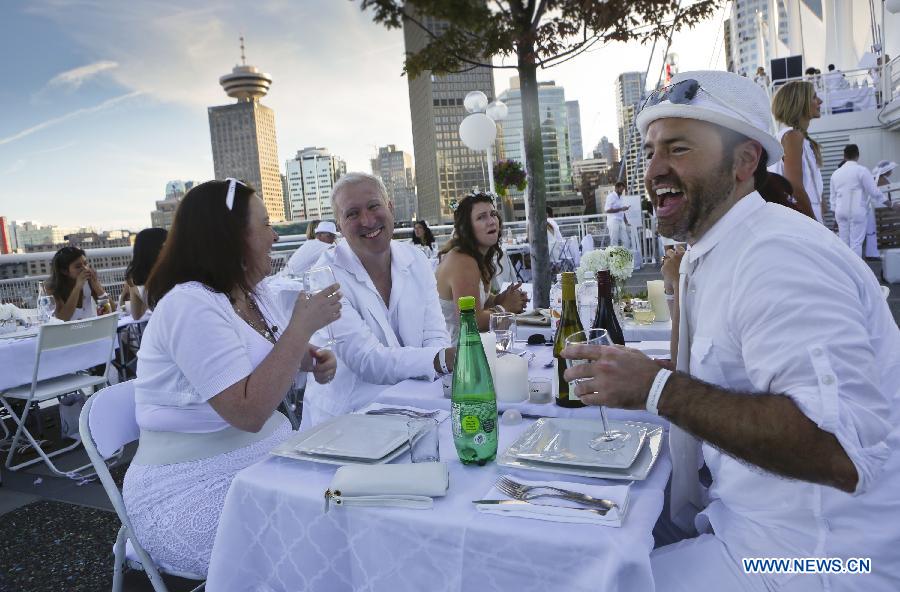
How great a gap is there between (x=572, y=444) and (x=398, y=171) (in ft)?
450

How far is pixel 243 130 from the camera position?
472ft

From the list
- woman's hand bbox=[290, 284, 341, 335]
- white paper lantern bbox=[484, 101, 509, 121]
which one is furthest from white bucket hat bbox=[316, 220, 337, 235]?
woman's hand bbox=[290, 284, 341, 335]

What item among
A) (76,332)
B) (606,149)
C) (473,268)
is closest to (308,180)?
(606,149)

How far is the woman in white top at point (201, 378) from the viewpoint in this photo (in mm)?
1614

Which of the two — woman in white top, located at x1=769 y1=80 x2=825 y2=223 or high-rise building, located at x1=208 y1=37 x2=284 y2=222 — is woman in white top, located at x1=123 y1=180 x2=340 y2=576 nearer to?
woman in white top, located at x1=769 y1=80 x2=825 y2=223

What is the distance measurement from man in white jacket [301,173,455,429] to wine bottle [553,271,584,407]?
62 centimetres

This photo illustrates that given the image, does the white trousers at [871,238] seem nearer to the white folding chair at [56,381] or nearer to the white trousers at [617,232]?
the white trousers at [617,232]

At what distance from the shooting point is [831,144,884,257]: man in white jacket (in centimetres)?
1031

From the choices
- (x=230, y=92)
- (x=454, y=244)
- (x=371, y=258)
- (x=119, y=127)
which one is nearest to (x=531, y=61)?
(x=454, y=244)

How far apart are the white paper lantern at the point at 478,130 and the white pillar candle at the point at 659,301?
7.62 m

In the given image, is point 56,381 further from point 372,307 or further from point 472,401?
point 472,401

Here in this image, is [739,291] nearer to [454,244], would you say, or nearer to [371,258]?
[371,258]

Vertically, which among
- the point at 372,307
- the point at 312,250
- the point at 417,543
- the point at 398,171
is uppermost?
the point at 398,171

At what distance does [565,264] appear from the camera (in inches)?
402
